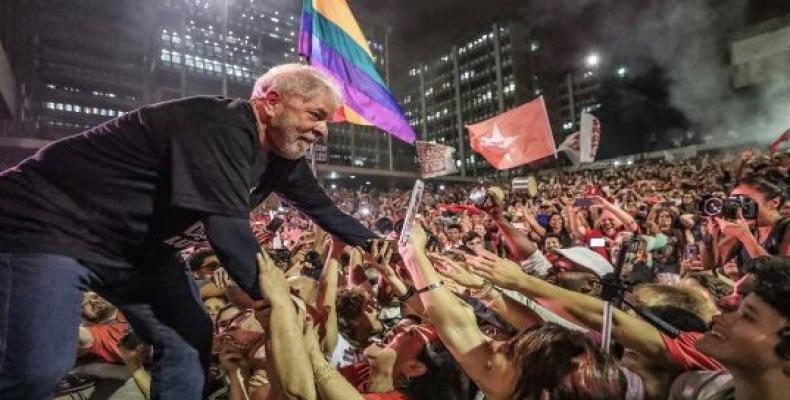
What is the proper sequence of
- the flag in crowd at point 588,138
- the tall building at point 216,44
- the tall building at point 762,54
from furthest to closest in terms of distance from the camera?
the tall building at point 216,44 < the tall building at point 762,54 < the flag in crowd at point 588,138

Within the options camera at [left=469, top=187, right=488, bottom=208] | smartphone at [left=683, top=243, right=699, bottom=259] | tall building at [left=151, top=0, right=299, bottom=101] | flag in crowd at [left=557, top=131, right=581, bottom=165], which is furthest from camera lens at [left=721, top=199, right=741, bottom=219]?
tall building at [left=151, top=0, right=299, bottom=101]

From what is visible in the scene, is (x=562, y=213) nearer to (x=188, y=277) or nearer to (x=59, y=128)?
(x=188, y=277)

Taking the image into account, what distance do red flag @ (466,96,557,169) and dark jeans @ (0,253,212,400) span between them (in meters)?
12.5

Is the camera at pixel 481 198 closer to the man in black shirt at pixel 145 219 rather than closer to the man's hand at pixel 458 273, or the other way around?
the man's hand at pixel 458 273

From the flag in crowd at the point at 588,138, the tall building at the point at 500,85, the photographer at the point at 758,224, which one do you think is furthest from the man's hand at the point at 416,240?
the tall building at the point at 500,85

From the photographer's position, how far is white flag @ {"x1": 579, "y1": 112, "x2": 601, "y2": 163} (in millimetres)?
16188

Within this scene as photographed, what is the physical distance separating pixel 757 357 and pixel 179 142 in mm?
2374

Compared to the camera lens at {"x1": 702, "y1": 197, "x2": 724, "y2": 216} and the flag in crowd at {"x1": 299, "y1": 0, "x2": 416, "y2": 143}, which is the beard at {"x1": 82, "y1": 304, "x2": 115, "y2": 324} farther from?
the camera lens at {"x1": 702, "y1": 197, "x2": 724, "y2": 216}

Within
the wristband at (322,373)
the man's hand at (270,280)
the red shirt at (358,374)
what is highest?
the man's hand at (270,280)

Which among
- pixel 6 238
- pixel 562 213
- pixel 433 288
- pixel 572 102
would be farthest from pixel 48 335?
pixel 572 102

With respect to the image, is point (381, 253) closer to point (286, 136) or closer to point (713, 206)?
point (286, 136)

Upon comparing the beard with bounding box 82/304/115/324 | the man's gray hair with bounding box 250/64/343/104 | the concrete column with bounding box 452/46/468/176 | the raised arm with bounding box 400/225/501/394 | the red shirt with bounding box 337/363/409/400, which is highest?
the concrete column with bounding box 452/46/468/176

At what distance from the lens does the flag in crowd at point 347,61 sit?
7168 millimetres

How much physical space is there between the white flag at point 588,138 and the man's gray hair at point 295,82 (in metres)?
15.4
